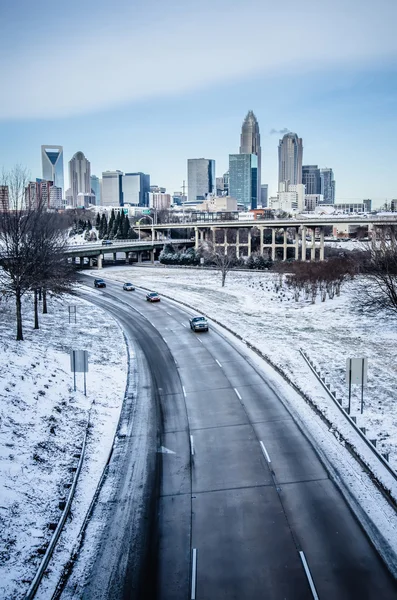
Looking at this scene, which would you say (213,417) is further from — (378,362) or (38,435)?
(378,362)

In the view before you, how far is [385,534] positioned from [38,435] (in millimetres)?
11001

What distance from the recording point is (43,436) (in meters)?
16.7

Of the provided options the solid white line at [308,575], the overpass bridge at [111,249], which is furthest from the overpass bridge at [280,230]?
the solid white line at [308,575]

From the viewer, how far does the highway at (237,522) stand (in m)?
10.3

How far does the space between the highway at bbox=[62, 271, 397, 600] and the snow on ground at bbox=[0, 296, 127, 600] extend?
1.23 meters

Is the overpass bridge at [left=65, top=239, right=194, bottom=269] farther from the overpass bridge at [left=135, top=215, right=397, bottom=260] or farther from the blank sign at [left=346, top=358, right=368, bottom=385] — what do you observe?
the blank sign at [left=346, top=358, right=368, bottom=385]

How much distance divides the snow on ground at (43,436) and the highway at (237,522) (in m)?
1.23

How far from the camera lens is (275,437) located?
58.0ft

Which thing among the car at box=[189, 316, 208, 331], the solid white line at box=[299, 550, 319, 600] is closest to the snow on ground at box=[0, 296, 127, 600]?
the solid white line at box=[299, 550, 319, 600]

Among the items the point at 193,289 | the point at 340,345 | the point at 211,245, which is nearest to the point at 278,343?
the point at 340,345

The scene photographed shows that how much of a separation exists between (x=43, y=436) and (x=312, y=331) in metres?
24.4

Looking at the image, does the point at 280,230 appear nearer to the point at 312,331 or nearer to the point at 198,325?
the point at 312,331

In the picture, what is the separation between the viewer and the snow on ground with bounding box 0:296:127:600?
11.6 meters

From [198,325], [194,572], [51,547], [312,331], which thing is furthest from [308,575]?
[312,331]
